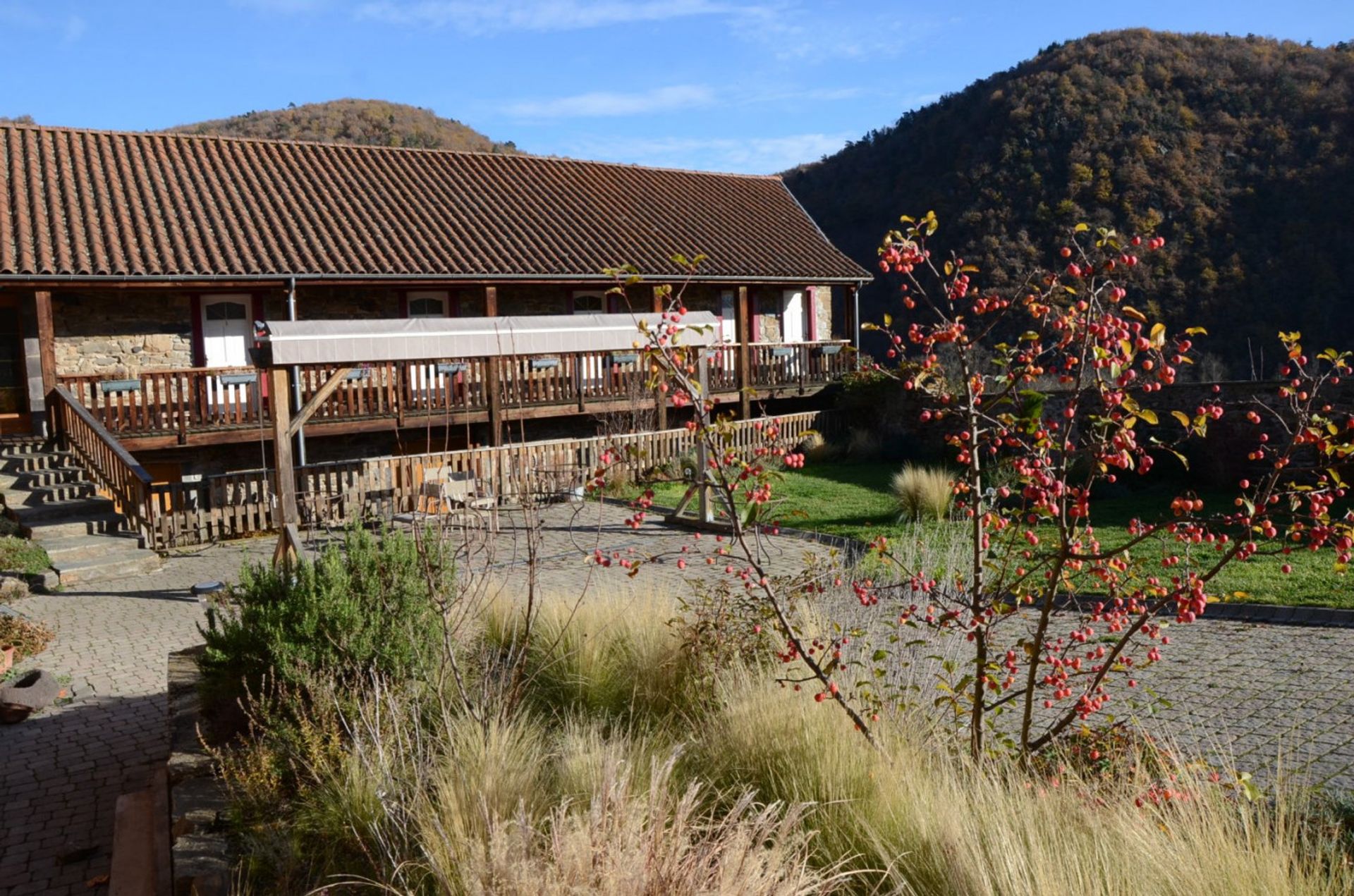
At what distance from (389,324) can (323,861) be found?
26.8 feet

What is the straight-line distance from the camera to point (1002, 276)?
33719 mm

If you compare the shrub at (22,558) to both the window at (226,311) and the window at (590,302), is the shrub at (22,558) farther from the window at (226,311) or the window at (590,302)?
the window at (590,302)

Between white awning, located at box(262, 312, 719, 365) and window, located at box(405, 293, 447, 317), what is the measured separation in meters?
8.48

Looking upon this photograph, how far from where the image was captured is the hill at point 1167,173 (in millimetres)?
31922

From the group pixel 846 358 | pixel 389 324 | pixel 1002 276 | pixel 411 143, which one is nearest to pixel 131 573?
pixel 389 324

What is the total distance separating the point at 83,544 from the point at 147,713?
617 cm

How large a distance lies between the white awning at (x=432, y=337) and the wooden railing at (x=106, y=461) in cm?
343

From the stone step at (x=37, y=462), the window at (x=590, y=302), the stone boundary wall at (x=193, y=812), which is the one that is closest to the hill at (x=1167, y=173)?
the window at (x=590, y=302)

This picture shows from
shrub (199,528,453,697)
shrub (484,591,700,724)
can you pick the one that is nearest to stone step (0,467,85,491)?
shrub (199,528,453,697)

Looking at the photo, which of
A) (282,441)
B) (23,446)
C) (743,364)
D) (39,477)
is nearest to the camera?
(282,441)

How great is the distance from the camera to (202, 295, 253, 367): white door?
18.5 meters

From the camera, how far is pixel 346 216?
2064 centimetres

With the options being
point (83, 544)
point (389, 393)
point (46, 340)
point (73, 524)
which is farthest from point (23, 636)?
point (389, 393)

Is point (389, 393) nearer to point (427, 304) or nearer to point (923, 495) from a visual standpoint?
point (427, 304)
